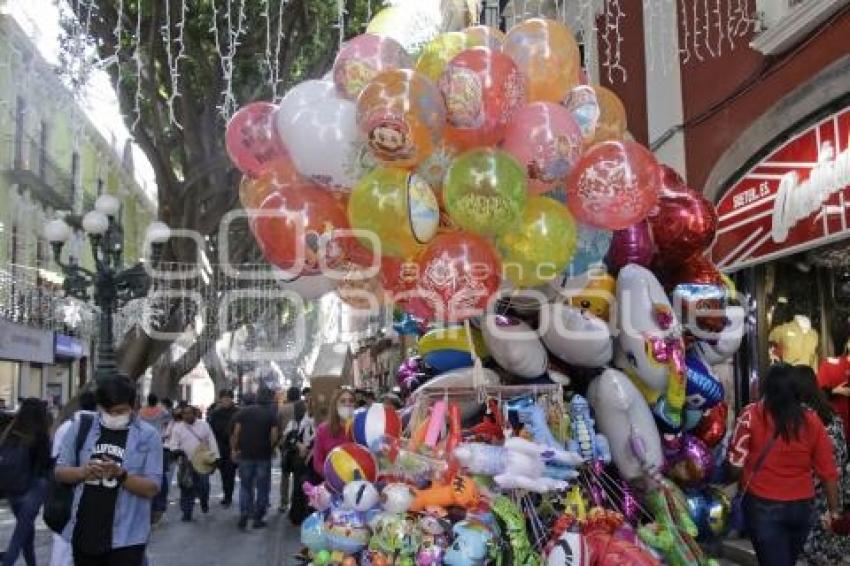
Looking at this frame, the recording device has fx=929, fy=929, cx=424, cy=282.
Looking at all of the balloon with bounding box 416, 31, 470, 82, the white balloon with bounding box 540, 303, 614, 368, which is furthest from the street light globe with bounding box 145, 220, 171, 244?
the white balloon with bounding box 540, 303, 614, 368

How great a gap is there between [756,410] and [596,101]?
1.86 metres

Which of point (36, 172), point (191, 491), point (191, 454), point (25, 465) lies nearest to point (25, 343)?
point (36, 172)

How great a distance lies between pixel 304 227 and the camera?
4543 mm

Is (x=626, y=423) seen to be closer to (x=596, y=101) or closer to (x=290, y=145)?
(x=596, y=101)

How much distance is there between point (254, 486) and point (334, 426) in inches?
160

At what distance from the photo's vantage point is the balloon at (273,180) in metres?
4.74

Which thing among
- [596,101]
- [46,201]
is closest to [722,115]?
[596,101]

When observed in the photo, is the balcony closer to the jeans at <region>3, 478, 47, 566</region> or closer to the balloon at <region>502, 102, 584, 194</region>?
the jeans at <region>3, 478, 47, 566</region>

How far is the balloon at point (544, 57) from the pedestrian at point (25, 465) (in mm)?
4571

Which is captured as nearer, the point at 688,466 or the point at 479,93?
the point at 479,93

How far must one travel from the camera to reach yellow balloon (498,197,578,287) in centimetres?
431

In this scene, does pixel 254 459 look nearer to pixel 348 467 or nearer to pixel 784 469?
pixel 348 467

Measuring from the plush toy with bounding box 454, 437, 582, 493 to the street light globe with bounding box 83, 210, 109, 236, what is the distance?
27.6ft

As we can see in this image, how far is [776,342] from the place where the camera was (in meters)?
8.82
